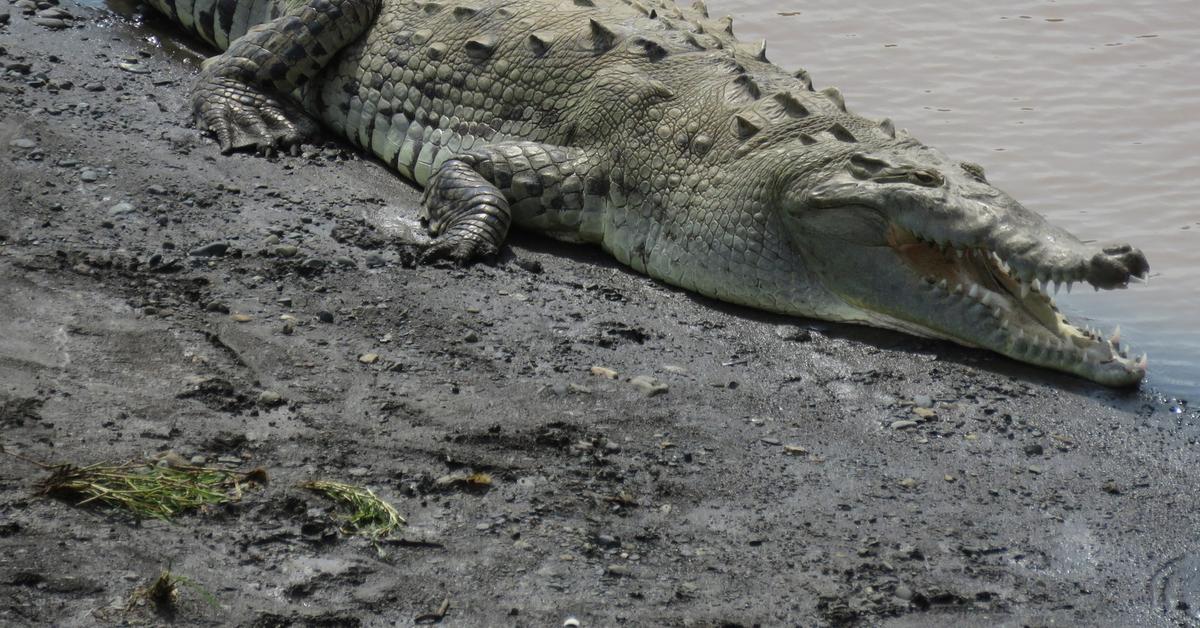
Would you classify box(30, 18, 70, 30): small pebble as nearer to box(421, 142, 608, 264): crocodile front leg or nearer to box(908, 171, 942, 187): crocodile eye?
box(421, 142, 608, 264): crocodile front leg

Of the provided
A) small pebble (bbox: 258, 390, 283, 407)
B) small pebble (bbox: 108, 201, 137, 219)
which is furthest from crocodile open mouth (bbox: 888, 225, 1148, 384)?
small pebble (bbox: 108, 201, 137, 219)

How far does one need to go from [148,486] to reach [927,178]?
3363 mm

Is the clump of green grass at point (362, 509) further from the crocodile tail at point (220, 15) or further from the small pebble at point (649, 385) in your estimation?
the crocodile tail at point (220, 15)

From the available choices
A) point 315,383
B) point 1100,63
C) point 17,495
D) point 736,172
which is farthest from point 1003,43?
point 17,495

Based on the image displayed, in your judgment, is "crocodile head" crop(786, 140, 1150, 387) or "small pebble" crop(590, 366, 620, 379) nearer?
"small pebble" crop(590, 366, 620, 379)

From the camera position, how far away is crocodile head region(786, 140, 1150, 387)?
5.37m

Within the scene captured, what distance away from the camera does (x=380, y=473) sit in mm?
4254

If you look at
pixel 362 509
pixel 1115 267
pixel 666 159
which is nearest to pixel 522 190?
pixel 666 159

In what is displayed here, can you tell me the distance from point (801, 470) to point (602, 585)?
112 cm

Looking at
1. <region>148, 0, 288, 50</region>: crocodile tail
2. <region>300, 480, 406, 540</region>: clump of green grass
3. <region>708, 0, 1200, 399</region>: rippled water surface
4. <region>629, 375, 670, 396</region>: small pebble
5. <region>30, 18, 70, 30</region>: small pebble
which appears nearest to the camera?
<region>300, 480, 406, 540</region>: clump of green grass

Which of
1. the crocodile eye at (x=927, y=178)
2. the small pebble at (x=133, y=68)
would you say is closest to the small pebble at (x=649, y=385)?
the crocodile eye at (x=927, y=178)

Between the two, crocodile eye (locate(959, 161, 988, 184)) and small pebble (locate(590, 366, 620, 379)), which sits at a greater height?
crocodile eye (locate(959, 161, 988, 184))

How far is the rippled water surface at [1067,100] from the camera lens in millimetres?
6957

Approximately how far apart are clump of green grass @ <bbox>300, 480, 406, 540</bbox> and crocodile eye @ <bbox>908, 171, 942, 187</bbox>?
9.07 ft
